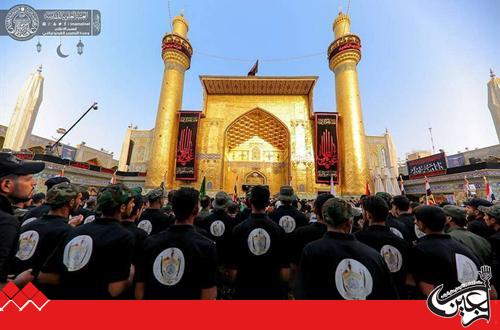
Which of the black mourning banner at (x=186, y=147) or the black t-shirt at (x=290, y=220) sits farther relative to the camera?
the black mourning banner at (x=186, y=147)

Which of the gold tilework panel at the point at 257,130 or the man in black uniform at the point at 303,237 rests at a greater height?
the gold tilework panel at the point at 257,130

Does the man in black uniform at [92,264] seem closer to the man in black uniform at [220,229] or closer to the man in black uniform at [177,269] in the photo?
the man in black uniform at [177,269]

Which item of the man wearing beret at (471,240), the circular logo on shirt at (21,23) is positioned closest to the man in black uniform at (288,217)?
the man wearing beret at (471,240)

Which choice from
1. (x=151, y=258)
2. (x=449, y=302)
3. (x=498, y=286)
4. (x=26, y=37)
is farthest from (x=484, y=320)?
(x=26, y=37)

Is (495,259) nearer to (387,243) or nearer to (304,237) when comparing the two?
(387,243)

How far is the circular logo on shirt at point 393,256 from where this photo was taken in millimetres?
1662

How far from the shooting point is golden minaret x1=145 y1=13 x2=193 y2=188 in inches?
593

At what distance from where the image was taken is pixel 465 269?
4.43ft

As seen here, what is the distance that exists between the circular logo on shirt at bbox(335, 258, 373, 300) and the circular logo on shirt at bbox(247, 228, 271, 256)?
83 cm

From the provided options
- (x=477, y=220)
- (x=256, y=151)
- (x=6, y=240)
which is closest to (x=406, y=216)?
(x=477, y=220)

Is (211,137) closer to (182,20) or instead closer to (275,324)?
(182,20)

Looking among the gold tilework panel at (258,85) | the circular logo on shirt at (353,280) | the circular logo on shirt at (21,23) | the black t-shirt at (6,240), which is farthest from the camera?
the gold tilework panel at (258,85)

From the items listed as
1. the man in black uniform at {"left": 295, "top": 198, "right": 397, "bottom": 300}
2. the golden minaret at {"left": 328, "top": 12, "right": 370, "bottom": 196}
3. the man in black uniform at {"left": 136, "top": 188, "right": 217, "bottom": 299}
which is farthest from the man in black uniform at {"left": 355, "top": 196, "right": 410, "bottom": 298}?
the golden minaret at {"left": 328, "top": 12, "right": 370, "bottom": 196}

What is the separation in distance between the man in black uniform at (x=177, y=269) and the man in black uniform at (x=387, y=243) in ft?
4.14
